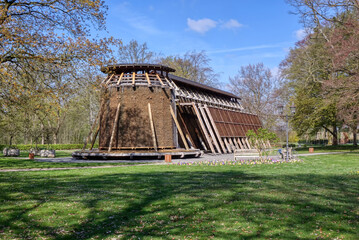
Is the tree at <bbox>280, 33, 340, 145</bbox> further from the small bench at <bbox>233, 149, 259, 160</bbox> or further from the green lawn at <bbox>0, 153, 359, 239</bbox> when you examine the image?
the green lawn at <bbox>0, 153, 359, 239</bbox>

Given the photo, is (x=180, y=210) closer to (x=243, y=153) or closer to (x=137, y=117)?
(x=243, y=153)

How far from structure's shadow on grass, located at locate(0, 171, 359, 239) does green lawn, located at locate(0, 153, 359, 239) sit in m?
0.02

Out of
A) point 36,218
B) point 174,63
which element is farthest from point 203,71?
point 36,218

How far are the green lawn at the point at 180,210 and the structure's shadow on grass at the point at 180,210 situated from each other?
0.02 meters

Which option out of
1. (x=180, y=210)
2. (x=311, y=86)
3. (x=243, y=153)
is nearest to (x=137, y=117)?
(x=243, y=153)

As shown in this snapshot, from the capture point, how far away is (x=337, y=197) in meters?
9.77

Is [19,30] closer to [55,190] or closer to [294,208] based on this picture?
[55,190]

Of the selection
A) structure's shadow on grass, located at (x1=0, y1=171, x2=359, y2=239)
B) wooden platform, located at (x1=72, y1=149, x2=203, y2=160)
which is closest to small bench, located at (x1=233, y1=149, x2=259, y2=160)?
wooden platform, located at (x1=72, y1=149, x2=203, y2=160)

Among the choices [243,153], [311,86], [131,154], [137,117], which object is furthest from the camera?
[311,86]

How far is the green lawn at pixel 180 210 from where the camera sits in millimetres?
6750

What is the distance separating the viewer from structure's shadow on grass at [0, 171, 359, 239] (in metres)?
6.80

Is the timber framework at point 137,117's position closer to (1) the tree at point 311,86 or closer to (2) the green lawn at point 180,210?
(2) the green lawn at point 180,210

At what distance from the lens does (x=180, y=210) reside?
8375 millimetres

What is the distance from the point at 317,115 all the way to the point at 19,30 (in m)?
34.5
